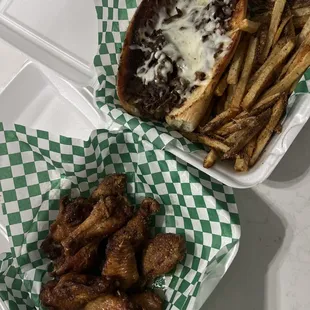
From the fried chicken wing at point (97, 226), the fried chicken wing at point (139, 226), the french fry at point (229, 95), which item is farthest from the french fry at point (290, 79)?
the fried chicken wing at point (97, 226)

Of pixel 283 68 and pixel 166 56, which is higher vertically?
pixel 283 68

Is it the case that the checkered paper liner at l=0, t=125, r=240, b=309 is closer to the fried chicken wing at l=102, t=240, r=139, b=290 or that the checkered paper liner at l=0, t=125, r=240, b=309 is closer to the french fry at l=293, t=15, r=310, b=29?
the fried chicken wing at l=102, t=240, r=139, b=290

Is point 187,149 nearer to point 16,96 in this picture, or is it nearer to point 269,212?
point 269,212

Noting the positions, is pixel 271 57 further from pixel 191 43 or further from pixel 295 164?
pixel 295 164

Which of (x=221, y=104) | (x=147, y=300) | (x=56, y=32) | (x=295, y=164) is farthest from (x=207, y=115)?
(x=56, y=32)

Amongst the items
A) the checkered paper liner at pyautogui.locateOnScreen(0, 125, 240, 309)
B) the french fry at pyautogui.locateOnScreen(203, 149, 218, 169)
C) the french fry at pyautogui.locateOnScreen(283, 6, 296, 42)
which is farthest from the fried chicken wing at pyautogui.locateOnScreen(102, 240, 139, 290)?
the french fry at pyautogui.locateOnScreen(283, 6, 296, 42)

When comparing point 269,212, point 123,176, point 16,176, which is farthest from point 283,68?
point 16,176

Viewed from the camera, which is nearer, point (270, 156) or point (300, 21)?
point (270, 156)
